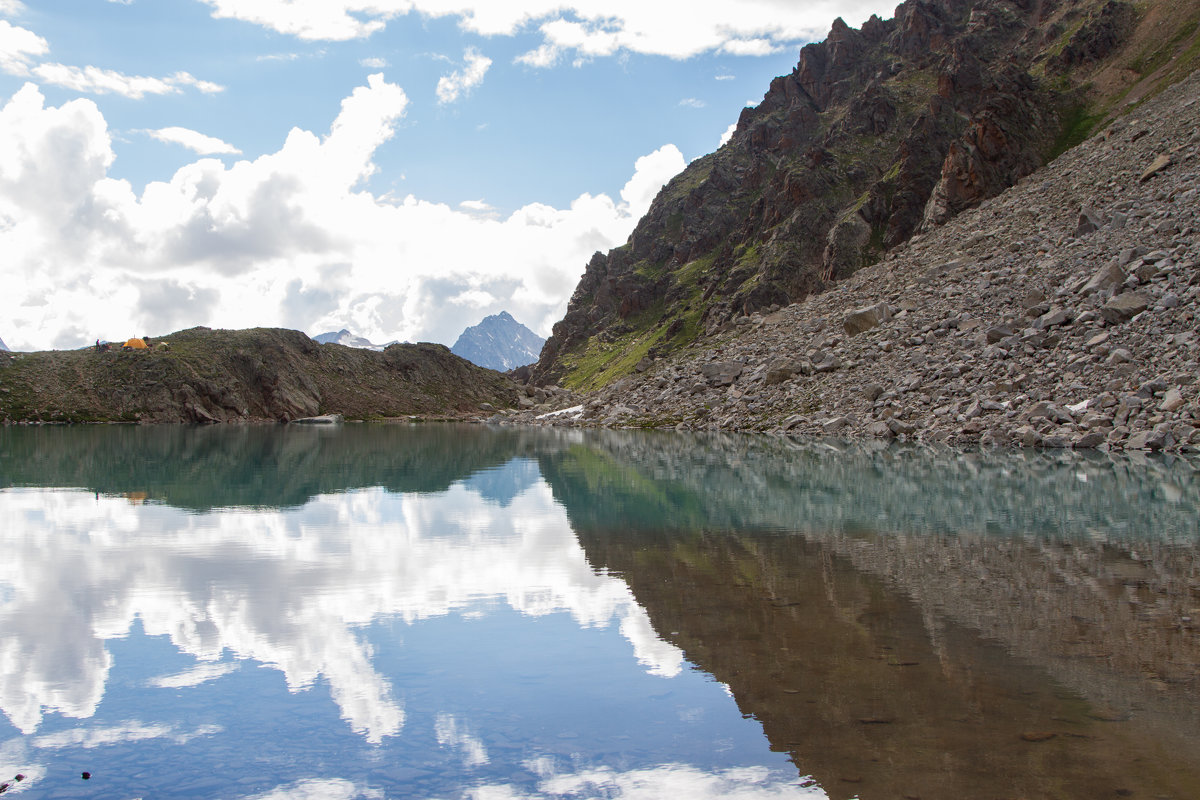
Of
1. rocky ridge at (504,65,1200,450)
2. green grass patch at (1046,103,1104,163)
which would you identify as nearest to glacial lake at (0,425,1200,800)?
rocky ridge at (504,65,1200,450)

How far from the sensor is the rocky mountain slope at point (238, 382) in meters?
125

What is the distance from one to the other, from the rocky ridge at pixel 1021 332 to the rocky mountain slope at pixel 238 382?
6652 centimetres

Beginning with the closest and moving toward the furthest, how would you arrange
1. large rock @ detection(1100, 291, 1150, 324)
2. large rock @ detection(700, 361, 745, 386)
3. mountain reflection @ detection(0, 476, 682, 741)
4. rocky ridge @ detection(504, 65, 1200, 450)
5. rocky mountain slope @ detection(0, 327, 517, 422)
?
mountain reflection @ detection(0, 476, 682, 741) → rocky ridge @ detection(504, 65, 1200, 450) → large rock @ detection(1100, 291, 1150, 324) → large rock @ detection(700, 361, 745, 386) → rocky mountain slope @ detection(0, 327, 517, 422)

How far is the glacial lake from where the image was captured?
9.42 m

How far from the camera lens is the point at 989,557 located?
20.9 m

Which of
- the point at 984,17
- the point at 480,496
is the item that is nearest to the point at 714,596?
the point at 480,496

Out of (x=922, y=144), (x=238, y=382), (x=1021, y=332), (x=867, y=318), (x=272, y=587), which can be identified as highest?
(x=922, y=144)

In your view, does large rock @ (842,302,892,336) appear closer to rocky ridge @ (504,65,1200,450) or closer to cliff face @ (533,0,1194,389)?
rocky ridge @ (504,65,1200,450)

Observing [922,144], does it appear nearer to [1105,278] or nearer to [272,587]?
[1105,278]

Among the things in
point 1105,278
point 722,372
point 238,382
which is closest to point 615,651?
point 1105,278

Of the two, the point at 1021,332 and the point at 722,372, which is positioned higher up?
the point at 722,372

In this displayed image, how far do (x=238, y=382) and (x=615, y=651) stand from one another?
145432 mm

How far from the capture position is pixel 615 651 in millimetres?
14172

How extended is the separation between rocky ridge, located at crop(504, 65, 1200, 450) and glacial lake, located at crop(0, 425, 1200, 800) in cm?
2081
